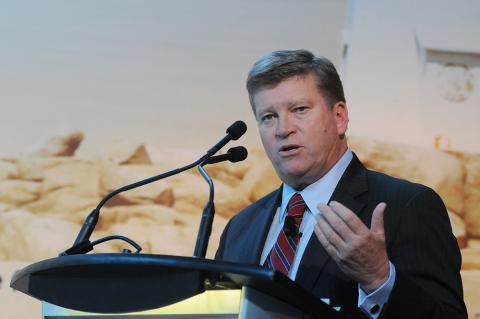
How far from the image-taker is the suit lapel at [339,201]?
6.24 ft

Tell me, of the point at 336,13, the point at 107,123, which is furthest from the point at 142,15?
the point at 336,13

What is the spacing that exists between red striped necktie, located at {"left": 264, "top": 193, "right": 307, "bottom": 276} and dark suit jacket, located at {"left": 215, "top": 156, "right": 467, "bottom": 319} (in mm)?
71

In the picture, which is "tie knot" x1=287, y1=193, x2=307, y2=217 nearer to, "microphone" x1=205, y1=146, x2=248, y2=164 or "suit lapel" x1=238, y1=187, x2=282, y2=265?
"suit lapel" x1=238, y1=187, x2=282, y2=265

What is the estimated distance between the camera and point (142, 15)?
365 centimetres

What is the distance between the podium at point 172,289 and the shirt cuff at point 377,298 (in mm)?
178

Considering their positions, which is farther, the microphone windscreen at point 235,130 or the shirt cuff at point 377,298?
the microphone windscreen at point 235,130

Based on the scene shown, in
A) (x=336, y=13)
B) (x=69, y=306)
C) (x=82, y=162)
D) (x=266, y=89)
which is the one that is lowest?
(x=82, y=162)

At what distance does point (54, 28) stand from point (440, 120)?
1.89m

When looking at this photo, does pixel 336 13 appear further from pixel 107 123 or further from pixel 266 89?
pixel 266 89

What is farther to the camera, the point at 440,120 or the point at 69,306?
the point at 440,120

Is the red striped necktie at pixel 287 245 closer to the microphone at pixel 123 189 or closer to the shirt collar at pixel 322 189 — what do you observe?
the shirt collar at pixel 322 189

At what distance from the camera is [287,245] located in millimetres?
2070

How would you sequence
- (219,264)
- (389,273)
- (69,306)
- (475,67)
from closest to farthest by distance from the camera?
(219,264) < (69,306) < (389,273) < (475,67)

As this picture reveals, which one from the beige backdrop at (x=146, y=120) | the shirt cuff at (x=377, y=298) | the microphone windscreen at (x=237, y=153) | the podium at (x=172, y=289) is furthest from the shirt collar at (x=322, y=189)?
the beige backdrop at (x=146, y=120)
